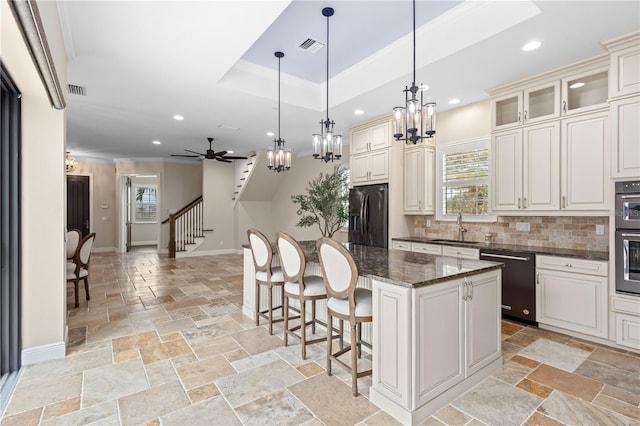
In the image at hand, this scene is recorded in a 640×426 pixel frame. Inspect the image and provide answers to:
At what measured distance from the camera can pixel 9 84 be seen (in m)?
2.48

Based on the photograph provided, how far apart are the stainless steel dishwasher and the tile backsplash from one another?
63 cm

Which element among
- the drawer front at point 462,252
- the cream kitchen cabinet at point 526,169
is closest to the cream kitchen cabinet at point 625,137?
the cream kitchen cabinet at point 526,169

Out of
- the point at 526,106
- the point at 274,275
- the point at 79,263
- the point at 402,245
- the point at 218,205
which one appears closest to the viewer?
the point at 274,275

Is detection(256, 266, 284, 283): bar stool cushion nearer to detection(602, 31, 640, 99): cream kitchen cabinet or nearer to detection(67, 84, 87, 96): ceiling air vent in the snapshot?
detection(67, 84, 87, 96): ceiling air vent

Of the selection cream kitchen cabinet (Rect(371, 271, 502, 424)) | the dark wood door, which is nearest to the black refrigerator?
cream kitchen cabinet (Rect(371, 271, 502, 424))

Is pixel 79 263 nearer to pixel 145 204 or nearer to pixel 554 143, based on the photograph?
pixel 554 143

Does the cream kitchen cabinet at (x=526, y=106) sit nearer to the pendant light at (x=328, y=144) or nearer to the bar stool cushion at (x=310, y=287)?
the pendant light at (x=328, y=144)

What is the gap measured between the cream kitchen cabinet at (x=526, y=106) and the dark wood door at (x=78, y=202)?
35.1 feet

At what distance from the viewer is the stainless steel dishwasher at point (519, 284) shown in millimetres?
3533

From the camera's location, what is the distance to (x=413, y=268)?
2.37 meters

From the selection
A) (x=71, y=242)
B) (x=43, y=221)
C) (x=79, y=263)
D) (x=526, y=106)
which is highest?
(x=526, y=106)

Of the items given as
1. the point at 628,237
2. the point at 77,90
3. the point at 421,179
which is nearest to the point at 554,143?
the point at 628,237

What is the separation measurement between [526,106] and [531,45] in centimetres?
99

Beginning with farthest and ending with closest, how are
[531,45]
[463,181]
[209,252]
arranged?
[209,252]
[463,181]
[531,45]
